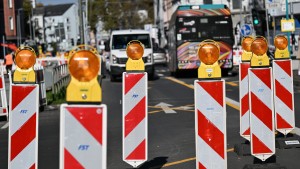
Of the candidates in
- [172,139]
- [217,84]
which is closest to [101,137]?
[217,84]

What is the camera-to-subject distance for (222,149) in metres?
7.55

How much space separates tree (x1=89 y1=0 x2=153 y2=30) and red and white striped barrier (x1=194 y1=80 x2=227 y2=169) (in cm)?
9669

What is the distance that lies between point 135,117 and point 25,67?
155cm

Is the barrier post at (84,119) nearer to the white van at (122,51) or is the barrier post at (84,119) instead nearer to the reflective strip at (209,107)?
the reflective strip at (209,107)

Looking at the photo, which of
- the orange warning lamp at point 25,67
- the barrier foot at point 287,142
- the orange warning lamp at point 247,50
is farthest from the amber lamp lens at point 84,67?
the barrier foot at point 287,142

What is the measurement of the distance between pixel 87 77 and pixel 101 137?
0.48m

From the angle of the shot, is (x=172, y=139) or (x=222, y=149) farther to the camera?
(x=172, y=139)

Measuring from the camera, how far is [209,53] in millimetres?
7559

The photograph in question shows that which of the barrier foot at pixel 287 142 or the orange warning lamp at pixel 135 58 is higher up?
the orange warning lamp at pixel 135 58

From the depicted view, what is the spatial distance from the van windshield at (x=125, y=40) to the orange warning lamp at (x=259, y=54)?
25585 millimetres

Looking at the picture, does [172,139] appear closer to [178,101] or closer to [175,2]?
[178,101]

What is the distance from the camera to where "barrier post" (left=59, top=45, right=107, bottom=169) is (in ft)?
17.9

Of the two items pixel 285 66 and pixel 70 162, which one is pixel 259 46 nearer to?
pixel 285 66

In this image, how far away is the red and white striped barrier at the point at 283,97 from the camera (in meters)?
10.8
